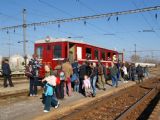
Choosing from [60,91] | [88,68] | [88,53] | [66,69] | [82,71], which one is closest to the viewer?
[60,91]

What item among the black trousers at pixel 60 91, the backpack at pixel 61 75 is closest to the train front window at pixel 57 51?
the backpack at pixel 61 75

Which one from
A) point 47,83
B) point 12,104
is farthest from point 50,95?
point 12,104

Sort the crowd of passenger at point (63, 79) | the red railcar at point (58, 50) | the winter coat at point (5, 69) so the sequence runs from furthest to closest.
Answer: the red railcar at point (58, 50)
the winter coat at point (5, 69)
the crowd of passenger at point (63, 79)

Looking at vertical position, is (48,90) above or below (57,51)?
below

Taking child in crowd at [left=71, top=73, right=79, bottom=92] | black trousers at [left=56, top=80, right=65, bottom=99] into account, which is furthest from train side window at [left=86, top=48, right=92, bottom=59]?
black trousers at [left=56, top=80, right=65, bottom=99]

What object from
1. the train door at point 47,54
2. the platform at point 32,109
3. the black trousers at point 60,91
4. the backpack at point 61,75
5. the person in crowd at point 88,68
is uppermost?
the train door at point 47,54

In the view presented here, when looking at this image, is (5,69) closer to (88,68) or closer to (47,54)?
(47,54)

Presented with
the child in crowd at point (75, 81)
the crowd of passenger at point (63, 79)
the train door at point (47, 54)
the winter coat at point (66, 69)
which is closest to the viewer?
the crowd of passenger at point (63, 79)

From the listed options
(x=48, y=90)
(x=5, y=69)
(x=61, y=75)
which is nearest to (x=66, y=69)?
(x=61, y=75)

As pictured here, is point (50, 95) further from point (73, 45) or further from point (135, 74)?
point (135, 74)

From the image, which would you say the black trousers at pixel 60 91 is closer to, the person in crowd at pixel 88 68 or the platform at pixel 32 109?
the platform at pixel 32 109

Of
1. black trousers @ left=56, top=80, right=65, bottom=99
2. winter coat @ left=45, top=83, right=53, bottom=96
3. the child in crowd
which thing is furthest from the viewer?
the child in crowd

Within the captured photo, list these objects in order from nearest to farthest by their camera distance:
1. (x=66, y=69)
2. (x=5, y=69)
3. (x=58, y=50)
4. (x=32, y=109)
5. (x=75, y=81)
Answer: (x=32, y=109), (x=66, y=69), (x=75, y=81), (x=5, y=69), (x=58, y=50)

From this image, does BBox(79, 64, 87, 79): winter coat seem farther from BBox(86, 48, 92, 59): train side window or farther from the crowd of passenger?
BBox(86, 48, 92, 59): train side window
